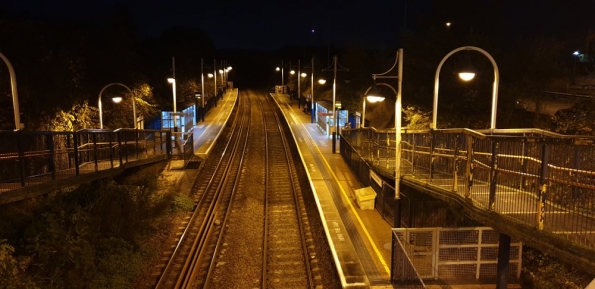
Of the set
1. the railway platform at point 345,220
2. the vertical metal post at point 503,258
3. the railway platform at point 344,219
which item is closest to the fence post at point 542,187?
the vertical metal post at point 503,258

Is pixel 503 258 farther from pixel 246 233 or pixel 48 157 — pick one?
pixel 48 157

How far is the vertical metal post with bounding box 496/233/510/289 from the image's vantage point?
9.66m

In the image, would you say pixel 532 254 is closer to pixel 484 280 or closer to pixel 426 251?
pixel 484 280

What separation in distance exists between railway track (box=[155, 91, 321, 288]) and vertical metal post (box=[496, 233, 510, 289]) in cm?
427

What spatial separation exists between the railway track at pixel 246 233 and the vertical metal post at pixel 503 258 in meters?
4.27

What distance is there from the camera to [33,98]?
19625 mm

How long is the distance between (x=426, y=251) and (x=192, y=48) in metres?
84.1

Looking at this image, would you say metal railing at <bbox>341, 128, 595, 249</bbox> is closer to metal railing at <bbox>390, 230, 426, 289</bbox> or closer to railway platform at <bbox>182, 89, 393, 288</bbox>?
metal railing at <bbox>390, 230, 426, 289</bbox>

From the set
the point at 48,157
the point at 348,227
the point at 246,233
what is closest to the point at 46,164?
the point at 48,157

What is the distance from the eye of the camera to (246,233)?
15516mm

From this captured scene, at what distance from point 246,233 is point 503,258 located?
330 inches

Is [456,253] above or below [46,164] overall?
below

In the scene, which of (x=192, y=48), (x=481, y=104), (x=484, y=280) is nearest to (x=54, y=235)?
(x=484, y=280)

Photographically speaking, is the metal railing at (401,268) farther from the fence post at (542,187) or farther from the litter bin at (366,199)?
the litter bin at (366,199)
